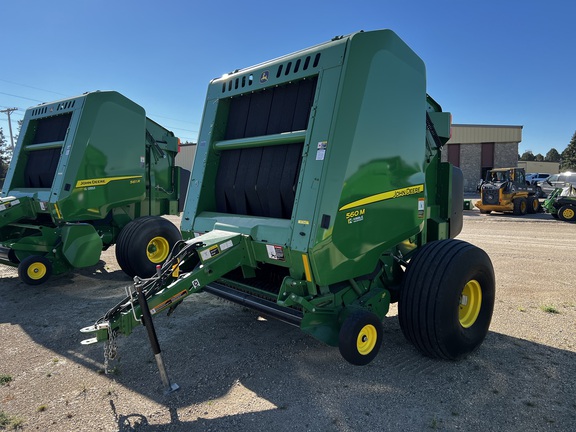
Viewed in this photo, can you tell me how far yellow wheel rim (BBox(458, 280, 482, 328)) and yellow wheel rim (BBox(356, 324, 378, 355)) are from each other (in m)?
1.09

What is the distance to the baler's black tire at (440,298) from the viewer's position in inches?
124

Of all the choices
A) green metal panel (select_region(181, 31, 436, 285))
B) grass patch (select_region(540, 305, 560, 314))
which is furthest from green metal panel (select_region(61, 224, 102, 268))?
grass patch (select_region(540, 305, 560, 314))

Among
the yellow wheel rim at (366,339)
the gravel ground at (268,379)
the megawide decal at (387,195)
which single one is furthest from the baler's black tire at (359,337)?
the megawide decal at (387,195)

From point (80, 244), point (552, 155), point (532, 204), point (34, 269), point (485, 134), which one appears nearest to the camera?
point (34, 269)

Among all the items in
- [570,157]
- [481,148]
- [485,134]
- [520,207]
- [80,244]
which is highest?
[570,157]

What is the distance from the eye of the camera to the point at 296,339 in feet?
12.7

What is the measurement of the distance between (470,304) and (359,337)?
4.60 feet

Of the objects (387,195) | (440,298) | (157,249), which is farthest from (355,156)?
(157,249)

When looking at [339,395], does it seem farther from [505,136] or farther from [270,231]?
[505,136]

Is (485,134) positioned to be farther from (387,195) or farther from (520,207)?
(387,195)

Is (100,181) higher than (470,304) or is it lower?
higher

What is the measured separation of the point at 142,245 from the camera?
601 cm

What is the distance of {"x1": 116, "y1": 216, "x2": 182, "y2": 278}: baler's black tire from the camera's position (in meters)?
5.98

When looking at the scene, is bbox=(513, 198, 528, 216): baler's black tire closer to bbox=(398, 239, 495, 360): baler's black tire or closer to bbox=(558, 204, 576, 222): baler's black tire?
bbox=(558, 204, 576, 222): baler's black tire
